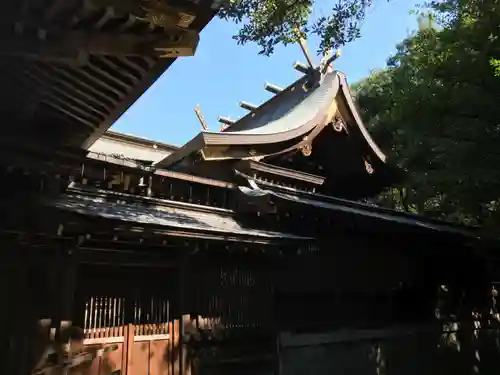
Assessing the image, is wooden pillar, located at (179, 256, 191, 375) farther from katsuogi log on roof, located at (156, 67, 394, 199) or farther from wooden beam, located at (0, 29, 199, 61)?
wooden beam, located at (0, 29, 199, 61)

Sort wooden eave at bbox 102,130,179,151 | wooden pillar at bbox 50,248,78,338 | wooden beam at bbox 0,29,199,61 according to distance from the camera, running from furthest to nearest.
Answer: wooden eave at bbox 102,130,179,151
wooden pillar at bbox 50,248,78,338
wooden beam at bbox 0,29,199,61

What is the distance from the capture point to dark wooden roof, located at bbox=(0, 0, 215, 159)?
300 centimetres

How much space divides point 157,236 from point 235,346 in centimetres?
266

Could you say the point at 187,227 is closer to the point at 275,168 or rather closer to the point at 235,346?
the point at 235,346

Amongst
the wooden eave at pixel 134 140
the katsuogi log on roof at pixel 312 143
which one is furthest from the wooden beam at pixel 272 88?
the wooden eave at pixel 134 140

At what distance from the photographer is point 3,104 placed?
4473 mm

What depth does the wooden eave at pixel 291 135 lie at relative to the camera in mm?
8938

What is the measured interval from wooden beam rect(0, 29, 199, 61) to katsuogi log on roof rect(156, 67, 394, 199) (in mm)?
5091

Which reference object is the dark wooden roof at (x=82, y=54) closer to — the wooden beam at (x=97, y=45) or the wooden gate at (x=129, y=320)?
the wooden beam at (x=97, y=45)

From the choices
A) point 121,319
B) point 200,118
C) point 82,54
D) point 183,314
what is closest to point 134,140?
point 200,118

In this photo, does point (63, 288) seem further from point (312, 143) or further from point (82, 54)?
point (312, 143)

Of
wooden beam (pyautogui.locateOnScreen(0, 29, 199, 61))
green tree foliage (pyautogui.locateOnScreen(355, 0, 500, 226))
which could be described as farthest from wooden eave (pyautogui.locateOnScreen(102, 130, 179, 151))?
wooden beam (pyautogui.locateOnScreen(0, 29, 199, 61))

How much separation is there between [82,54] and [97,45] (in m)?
0.13

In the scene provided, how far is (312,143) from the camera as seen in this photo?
12.0 m
